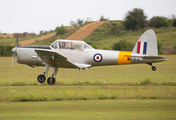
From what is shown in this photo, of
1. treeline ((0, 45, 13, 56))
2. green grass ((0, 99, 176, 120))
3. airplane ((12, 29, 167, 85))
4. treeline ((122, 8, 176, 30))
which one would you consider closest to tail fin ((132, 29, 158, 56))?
airplane ((12, 29, 167, 85))

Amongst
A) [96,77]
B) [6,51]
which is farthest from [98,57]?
[6,51]

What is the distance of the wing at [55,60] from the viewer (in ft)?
37.9

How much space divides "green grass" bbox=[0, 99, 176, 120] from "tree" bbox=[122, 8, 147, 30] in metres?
53.3

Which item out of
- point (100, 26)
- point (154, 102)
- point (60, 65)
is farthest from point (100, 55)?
point (100, 26)

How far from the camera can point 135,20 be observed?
59.4 metres

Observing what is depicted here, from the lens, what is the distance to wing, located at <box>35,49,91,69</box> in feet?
37.9

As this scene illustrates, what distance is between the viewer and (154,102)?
7.95 meters

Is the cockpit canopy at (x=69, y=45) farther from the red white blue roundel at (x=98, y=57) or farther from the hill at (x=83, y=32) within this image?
the hill at (x=83, y=32)

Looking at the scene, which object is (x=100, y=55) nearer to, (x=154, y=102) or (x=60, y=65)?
(x=60, y=65)

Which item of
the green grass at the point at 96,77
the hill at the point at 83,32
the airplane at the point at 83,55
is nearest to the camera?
the airplane at the point at 83,55

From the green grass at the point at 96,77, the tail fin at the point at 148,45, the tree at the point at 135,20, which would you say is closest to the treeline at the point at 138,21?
the tree at the point at 135,20

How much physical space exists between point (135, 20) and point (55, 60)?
164ft

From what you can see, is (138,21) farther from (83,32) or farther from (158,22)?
(83,32)

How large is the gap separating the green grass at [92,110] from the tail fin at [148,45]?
475 centimetres
